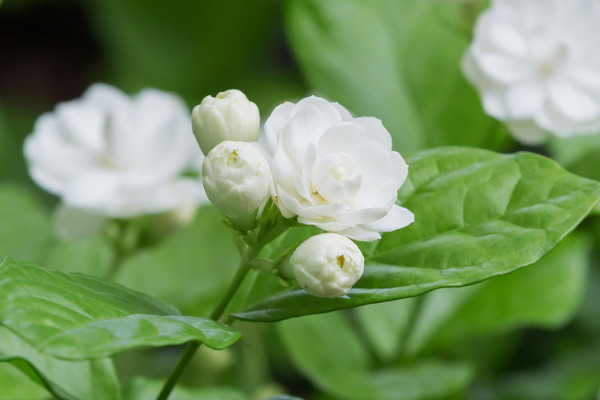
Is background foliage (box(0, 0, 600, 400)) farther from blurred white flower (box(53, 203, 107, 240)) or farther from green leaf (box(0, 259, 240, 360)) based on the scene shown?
green leaf (box(0, 259, 240, 360))

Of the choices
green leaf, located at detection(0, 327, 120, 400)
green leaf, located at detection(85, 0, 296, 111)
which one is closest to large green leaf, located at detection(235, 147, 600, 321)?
green leaf, located at detection(0, 327, 120, 400)

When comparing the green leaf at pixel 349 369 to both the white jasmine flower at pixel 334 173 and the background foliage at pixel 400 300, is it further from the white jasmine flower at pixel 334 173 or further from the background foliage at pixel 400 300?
the white jasmine flower at pixel 334 173

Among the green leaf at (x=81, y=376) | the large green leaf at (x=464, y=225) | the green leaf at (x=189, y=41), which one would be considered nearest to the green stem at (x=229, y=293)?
the large green leaf at (x=464, y=225)

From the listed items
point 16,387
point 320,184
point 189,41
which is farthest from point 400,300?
point 189,41

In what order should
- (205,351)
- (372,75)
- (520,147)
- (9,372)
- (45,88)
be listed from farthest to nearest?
(45,88) < (520,147) < (372,75) < (205,351) < (9,372)

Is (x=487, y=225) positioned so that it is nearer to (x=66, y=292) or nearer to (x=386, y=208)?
(x=386, y=208)

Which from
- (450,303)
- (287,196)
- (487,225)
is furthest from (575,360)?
(287,196)
